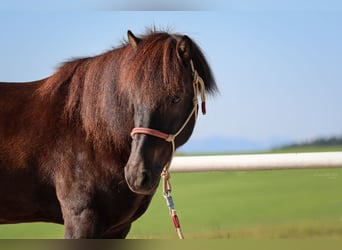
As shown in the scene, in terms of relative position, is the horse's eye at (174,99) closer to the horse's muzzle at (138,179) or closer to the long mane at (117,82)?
the long mane at (117,82)

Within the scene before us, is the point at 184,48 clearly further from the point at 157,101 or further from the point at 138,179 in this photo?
the point at 138,179

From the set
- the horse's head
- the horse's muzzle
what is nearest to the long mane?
the horse's head

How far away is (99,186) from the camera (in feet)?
5.65

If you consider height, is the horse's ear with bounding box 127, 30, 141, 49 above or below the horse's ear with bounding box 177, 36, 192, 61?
above

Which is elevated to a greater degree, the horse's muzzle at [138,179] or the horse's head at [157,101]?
the horse's head at [157,101]

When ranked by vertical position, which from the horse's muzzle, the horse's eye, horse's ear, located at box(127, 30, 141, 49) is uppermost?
horse's ear, located at box(127, 30, 141, 49)

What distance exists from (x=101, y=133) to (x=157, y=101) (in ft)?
0.91

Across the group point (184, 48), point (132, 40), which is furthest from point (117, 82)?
point (184, 48)

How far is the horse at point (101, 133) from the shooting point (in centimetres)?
165

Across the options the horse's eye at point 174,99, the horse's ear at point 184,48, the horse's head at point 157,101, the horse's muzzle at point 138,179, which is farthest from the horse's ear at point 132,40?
the horse's muzzle at point 138,179

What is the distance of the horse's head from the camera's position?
1.61m

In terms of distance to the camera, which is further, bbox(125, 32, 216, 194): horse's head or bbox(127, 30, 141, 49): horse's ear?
bbox(127, 30, 141, 49): horse's ear

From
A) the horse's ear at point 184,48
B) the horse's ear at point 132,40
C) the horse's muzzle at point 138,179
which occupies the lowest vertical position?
the horse's muzzle at point 138,179

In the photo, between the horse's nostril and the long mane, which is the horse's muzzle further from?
the long mane
